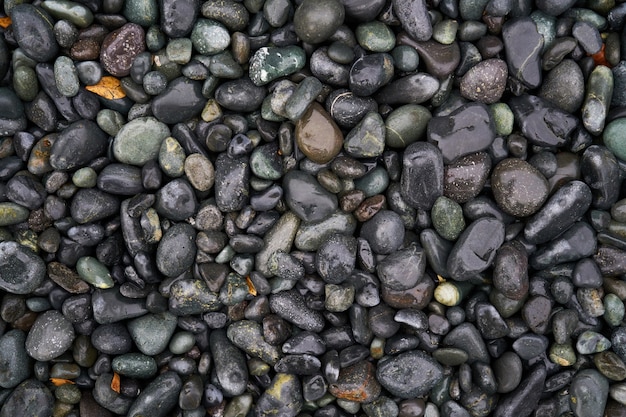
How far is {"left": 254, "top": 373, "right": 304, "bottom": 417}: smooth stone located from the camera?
2.27m

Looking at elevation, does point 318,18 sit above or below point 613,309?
above

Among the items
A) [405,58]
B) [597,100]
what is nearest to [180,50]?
[405,58]

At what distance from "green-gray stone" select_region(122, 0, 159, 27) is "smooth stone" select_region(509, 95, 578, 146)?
162 centimetres

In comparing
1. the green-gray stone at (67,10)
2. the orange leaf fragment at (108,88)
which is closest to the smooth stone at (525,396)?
the orange leaf fragment at (108,88)

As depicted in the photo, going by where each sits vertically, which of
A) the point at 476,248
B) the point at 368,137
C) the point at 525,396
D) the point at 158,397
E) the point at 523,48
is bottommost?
the point at 158,397

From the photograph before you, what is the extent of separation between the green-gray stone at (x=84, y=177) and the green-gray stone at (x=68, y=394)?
870 millimetres

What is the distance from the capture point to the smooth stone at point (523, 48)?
229cm

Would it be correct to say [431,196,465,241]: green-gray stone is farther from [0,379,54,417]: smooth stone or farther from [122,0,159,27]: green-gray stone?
[0,379,54,417]: smooth stone

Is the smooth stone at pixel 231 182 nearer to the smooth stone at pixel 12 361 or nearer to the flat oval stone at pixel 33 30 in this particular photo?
the flat oval stone at pixel 33 30

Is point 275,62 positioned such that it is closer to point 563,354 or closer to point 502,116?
point 502,116

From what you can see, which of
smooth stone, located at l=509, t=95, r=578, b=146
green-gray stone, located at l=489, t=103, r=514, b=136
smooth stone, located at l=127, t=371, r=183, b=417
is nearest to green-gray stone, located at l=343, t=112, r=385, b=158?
green-gray stone, located at l=489, t=103, r=514, b=136

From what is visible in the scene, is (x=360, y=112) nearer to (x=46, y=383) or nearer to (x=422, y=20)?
(x=422, y=20)

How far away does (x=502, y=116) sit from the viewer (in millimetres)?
2311

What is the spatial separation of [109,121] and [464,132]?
1.52 meters
